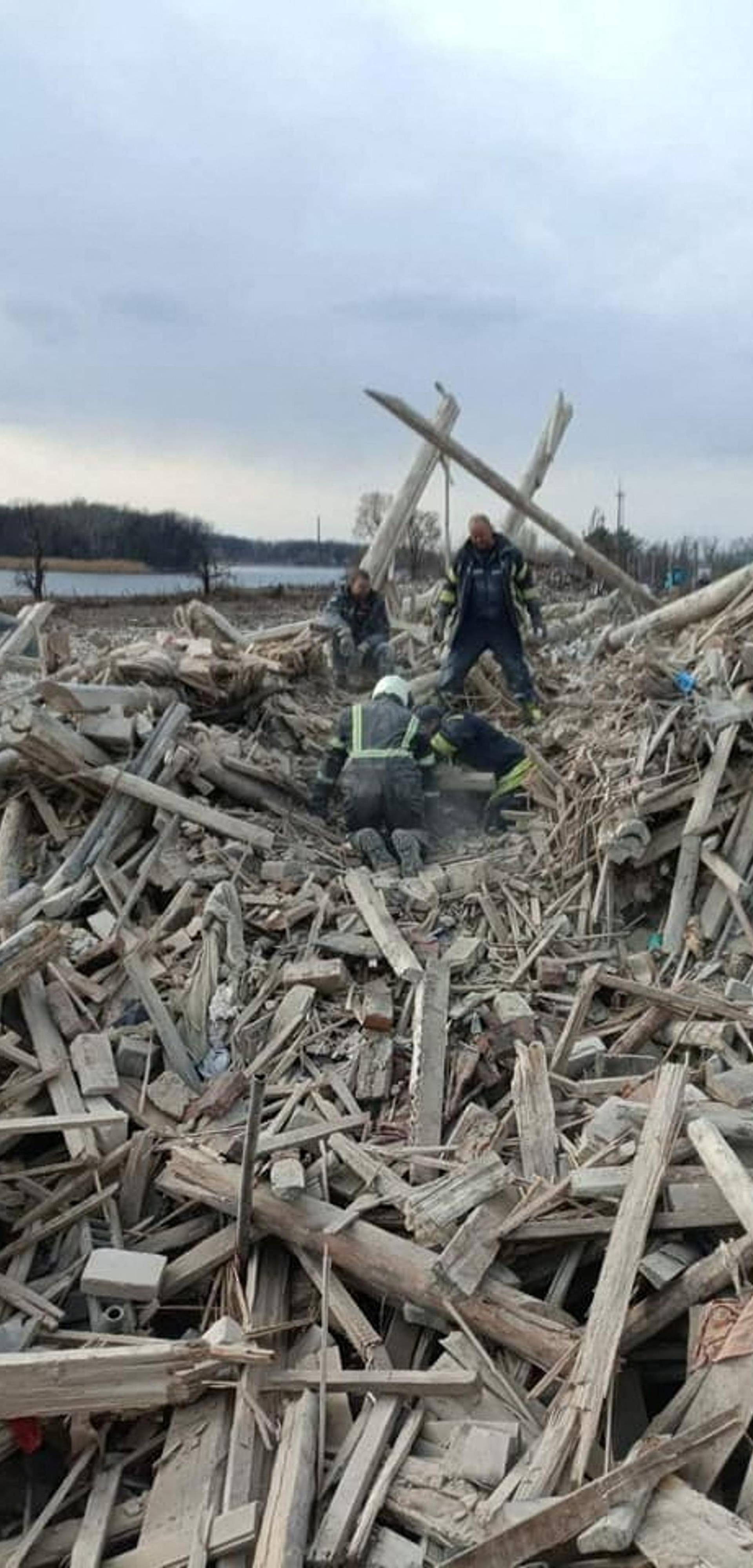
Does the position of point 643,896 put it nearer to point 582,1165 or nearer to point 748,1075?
point 748,1075

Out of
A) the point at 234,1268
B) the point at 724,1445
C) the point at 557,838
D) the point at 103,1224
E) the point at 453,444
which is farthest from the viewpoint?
the point at 453,444

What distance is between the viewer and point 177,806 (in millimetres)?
7020

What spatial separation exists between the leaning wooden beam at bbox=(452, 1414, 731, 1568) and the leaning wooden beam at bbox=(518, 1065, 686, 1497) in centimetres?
19

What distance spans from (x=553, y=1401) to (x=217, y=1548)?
1084mm

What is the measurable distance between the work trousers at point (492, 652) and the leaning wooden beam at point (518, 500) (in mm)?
2850

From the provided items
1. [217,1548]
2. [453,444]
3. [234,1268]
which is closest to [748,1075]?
[234,1268]

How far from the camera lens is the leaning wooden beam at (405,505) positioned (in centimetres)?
1226

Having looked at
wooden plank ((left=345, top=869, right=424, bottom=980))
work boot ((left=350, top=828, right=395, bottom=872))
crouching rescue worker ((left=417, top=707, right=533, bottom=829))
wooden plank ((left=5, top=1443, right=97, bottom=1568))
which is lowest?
wooden plank ((left=5, top=1443, right=97, bottom=1568))

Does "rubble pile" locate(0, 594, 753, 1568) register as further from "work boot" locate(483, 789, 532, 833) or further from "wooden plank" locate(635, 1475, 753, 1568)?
"work boot" locate(483, 789, 532, 833)

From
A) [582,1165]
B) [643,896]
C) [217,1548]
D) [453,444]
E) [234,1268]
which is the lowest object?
[217,1548]

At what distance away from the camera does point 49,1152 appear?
4.79 metres

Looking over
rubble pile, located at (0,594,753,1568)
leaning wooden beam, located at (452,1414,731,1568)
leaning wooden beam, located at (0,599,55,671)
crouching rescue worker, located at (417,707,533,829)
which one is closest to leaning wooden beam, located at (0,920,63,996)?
rubble pile, located at (0,594,753,1568)

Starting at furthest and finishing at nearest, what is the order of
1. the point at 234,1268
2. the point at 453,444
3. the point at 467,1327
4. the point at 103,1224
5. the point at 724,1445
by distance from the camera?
1. the point at 453,444
2. the point at 103,1224
3. the point at 234,1268
4. the point at 467,1327
5. the point at 724,1445

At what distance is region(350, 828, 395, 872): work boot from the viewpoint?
7266mm
